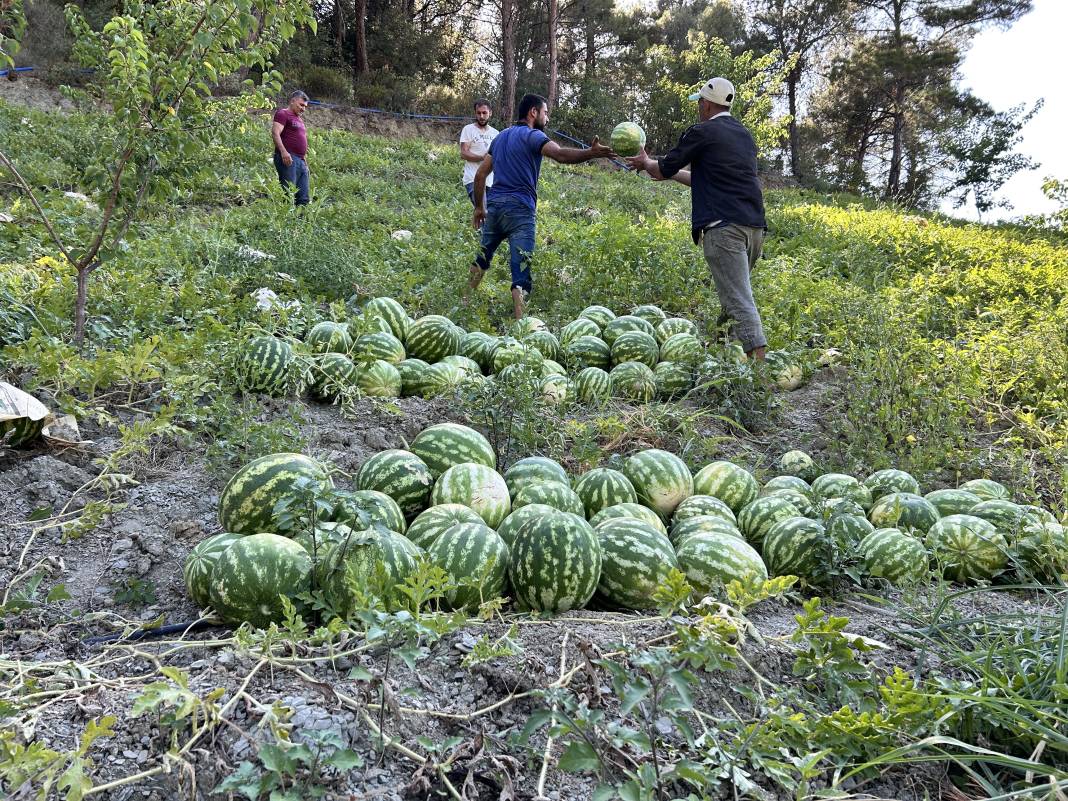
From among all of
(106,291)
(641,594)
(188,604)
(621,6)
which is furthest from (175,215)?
(621,6)

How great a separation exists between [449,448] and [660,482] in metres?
0.95

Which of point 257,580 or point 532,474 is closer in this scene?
point 257,580

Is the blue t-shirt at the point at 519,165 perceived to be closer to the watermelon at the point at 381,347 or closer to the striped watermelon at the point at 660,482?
the watermelon at the point at 381,347

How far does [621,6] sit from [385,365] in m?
31.5

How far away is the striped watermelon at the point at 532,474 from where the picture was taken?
10.3 ft

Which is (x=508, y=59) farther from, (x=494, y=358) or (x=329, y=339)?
(x=329, y=339)

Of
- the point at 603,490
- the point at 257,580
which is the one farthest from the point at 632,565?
the point at 257,580

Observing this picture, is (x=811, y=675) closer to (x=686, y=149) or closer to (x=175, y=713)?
(x=175, y=713)

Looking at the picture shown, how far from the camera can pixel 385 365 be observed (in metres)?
4.12

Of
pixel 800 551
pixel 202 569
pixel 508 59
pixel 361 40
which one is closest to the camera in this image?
pixel 202 569

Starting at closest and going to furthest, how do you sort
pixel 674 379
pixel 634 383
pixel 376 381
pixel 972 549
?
1. pixel 972 549
2. pixel 376 381
3. pixel 634 383
4. pixel 674 379

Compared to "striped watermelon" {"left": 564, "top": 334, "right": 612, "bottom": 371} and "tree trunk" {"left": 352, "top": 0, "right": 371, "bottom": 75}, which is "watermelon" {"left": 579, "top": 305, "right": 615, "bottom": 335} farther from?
"tree trunk" {"left": 352, "top": 0, "right": 371, "bottom": 75}

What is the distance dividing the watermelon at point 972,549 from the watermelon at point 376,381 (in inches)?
107

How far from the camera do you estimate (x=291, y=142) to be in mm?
9133
